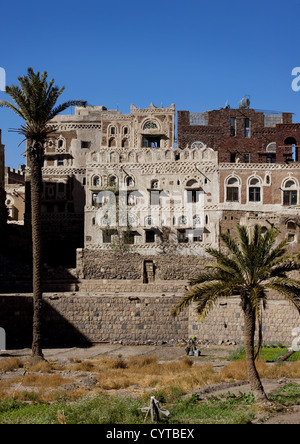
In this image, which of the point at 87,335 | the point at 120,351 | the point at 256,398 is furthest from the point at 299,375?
the point at 87,335

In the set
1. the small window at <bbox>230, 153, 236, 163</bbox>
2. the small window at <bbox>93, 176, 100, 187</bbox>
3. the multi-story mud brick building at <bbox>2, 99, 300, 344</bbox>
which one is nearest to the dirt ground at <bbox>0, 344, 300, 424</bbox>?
the multi-story mud brick building at <bbox>2, 99, 300, 344</bbox>

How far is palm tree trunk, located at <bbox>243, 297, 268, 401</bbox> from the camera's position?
2075cm

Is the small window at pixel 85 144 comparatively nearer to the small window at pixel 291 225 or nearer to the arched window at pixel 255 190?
the arched window at pixel 255 190

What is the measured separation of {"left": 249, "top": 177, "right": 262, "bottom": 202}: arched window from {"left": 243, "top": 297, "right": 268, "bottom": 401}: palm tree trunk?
93.9 feet

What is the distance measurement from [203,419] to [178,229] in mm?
31828

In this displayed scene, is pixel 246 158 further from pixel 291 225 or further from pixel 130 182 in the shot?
pixel 130 182

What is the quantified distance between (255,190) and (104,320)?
18.2 metres

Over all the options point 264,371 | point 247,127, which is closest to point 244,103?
point 247,127

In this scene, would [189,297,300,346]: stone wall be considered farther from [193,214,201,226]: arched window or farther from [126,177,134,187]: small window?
[126,177,134,187]: small window

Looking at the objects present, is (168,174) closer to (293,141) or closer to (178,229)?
(178,229)

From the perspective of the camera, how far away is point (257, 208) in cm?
4912

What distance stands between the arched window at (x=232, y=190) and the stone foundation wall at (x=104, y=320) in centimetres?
1406

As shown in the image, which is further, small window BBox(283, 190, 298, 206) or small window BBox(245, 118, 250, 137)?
small window BBox(245, 118, 250, 137)
